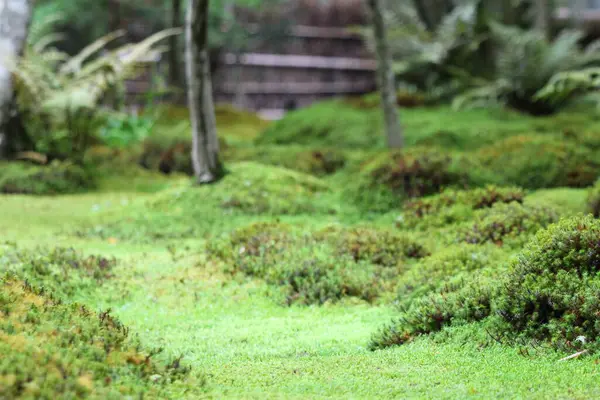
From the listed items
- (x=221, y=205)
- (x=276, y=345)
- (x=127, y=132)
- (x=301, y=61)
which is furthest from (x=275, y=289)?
(x=301, y=61)

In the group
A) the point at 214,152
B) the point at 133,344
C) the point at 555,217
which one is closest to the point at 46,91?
the point at 214,152

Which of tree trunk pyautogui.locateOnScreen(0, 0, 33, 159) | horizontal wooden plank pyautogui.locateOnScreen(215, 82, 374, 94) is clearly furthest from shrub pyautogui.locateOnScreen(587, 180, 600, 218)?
horizontal wooden plank pyautogui.locateOnScreen(215, 82, 374, 94)

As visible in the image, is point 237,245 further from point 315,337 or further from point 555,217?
point 555,217

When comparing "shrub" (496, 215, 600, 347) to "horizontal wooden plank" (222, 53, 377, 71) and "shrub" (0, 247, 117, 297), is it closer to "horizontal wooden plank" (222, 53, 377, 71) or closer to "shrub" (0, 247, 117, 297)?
"shrub" (0, 247, 117, 297)

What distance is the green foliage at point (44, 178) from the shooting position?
1087 centimetres

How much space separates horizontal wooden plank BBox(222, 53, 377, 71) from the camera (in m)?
24.6

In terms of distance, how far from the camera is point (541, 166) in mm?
9562

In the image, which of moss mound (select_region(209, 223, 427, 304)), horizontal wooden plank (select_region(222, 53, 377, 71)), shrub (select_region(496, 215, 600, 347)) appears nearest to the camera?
shrub (select_region(496, 215, 600, 347))

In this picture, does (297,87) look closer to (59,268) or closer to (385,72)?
(385,72)

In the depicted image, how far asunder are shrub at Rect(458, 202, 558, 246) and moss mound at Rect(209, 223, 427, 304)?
1.67 feet

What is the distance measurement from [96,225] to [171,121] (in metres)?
9.41

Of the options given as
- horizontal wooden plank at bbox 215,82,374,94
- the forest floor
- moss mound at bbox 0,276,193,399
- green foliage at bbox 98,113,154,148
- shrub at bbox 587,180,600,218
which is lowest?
the forest floor

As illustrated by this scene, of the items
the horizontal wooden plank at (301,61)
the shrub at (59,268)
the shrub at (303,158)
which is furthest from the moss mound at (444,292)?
the horizontal wooden plank at (301,61)

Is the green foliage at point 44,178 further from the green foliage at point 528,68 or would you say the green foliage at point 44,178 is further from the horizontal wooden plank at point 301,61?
the horizontal wooden plank at point 301,61
